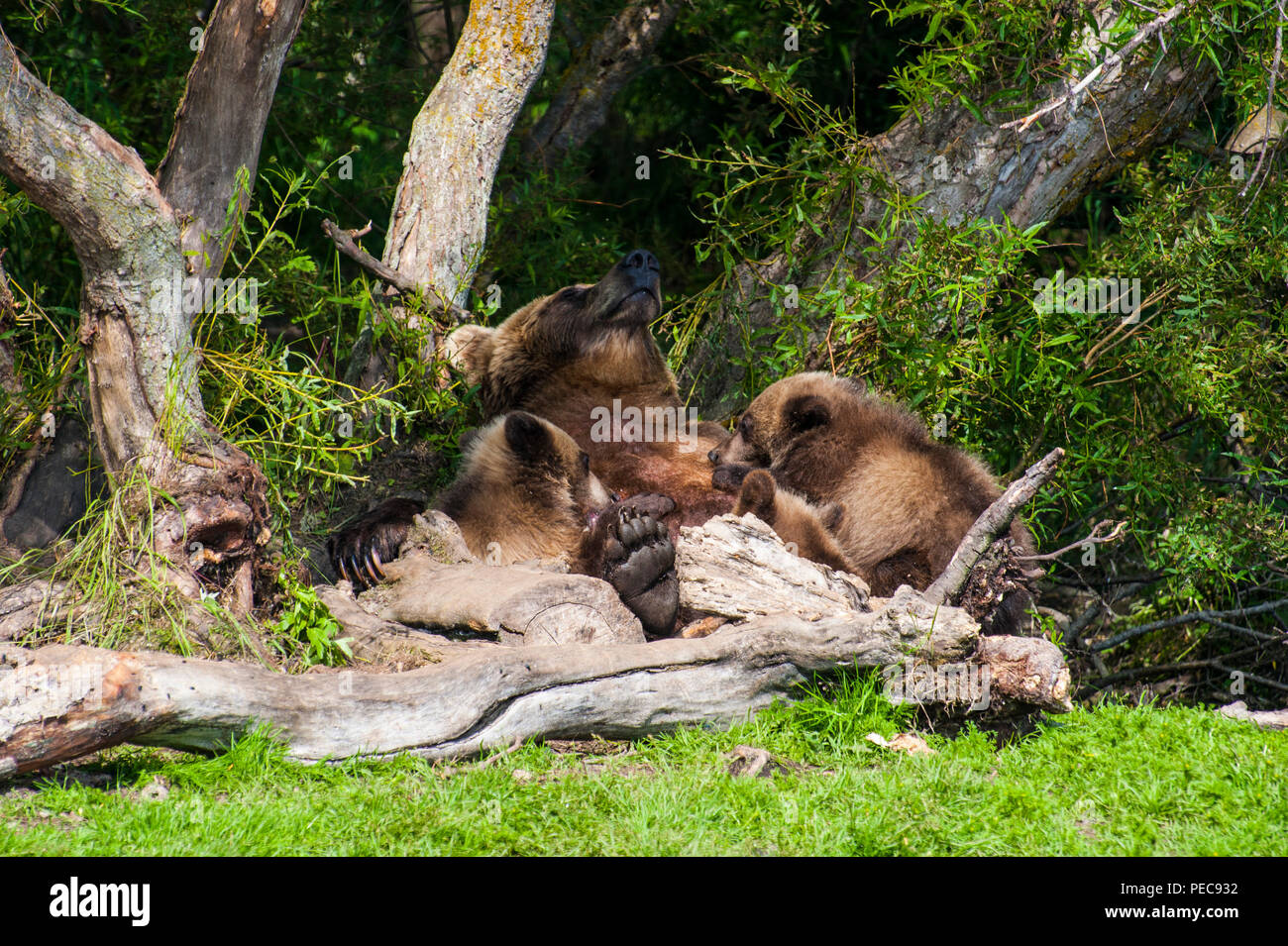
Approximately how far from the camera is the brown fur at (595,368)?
6.24 m

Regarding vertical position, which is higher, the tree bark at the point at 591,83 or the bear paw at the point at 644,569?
the tree bark at the point at 591,83

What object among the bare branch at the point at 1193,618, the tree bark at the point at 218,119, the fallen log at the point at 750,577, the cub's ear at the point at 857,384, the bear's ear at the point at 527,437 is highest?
the tree bark at the point at 218,119

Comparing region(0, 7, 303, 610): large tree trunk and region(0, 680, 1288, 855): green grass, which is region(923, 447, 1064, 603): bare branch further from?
region(0, 7, 303, 610): large tree trunk

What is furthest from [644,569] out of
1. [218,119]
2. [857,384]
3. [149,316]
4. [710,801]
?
A: [218,119]

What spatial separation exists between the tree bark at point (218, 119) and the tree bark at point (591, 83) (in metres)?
3.01

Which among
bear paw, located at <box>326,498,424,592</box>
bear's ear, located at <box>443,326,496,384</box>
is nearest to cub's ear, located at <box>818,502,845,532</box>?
bear paw, located at <box>326,498,424,592</box>

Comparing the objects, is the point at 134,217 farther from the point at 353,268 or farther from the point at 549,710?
the point at 353,268

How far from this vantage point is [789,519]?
541 cm

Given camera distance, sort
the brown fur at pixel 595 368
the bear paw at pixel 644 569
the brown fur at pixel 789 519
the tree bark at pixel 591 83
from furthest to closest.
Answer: the tree bark at pixel 591 83 → the brown fur at pixel 595 368 → the brown fur at pixel 789 519 → the bear paw at pixel 644 569

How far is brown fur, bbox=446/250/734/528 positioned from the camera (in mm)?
6242

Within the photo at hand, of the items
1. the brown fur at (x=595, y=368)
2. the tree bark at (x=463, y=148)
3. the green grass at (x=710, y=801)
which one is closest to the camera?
the green grass at (x=710, y=801)

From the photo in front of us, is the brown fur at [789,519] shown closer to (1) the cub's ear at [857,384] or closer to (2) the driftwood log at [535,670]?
(2) the driftwood log at [535,670]

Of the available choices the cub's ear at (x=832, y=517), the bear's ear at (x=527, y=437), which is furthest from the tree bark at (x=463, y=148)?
the cub's ear at (x=832, y=517)

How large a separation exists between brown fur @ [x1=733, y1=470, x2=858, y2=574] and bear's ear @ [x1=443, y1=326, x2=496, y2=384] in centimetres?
191
